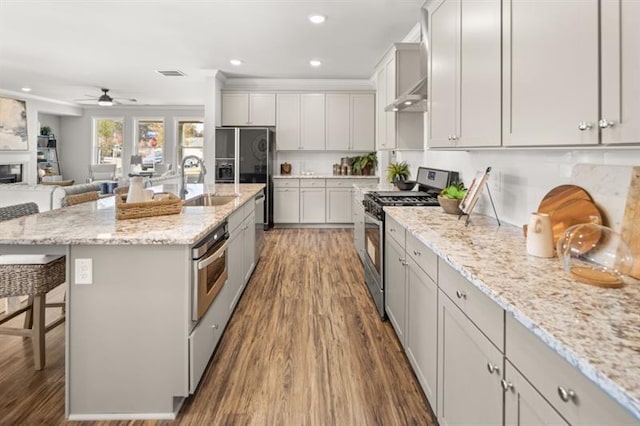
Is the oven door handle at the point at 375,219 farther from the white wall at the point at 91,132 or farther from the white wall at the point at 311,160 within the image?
the white wall at the point at 91,132

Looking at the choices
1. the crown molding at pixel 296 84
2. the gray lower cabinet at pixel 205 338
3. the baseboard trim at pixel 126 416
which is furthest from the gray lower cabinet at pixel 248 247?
the crown molding at pixel 296 84

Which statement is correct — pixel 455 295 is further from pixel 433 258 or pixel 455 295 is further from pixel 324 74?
pixel 324 74

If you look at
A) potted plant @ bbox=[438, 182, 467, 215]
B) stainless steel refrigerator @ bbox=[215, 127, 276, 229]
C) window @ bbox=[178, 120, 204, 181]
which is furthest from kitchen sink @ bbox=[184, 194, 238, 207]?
window @ bbox=[178, 120, 204, 181]

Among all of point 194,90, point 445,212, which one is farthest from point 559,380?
point 194,90

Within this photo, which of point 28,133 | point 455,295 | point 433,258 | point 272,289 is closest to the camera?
point 455,295

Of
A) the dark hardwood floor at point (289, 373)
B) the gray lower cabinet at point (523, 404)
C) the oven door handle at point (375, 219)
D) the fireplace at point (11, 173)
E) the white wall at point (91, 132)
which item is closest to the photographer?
the gray lower cabinet at point (523, 404)

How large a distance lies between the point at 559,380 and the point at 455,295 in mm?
638

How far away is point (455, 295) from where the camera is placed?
4.83 ft

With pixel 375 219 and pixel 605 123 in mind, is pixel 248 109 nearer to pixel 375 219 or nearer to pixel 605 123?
pixel 375 219

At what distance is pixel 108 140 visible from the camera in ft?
35.8

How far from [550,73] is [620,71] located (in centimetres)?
31

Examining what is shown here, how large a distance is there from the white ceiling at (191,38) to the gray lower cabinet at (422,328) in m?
2.87

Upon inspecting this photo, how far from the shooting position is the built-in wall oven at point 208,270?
189cm

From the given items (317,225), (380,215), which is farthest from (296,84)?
(380,215)
